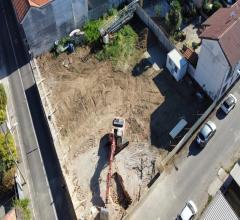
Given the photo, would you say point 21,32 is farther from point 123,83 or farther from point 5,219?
point 5,219

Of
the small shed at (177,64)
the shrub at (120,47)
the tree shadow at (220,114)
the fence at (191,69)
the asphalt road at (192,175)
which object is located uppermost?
the shrub at (120,47)

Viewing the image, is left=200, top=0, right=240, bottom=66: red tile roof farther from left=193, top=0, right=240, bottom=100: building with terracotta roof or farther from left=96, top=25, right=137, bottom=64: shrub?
left=96, top=25, right=137, bottom=64: shrub

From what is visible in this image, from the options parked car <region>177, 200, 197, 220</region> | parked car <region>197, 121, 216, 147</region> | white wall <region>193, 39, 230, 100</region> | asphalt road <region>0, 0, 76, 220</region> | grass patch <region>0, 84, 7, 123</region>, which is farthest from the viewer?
grass patch <region>0, 84, 7, 123</region>

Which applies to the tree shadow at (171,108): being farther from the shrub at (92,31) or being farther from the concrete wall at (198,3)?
the concrete wall at (198,3)

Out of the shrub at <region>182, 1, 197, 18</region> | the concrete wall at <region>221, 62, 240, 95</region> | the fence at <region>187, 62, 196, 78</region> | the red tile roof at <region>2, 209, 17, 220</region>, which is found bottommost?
the red tile roof at <region>2, 209, 17, 220</region>

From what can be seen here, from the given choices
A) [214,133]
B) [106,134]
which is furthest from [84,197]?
[214,133]

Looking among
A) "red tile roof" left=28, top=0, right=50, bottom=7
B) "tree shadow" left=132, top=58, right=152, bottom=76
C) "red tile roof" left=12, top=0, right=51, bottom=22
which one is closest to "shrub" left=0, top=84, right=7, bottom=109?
"red tile roof" left=12, top=0, right=51, bottom=22

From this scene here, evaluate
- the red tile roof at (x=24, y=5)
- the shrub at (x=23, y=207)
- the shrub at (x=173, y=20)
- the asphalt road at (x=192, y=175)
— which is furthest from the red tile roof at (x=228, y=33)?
the shrub at (x=23, y=207)
